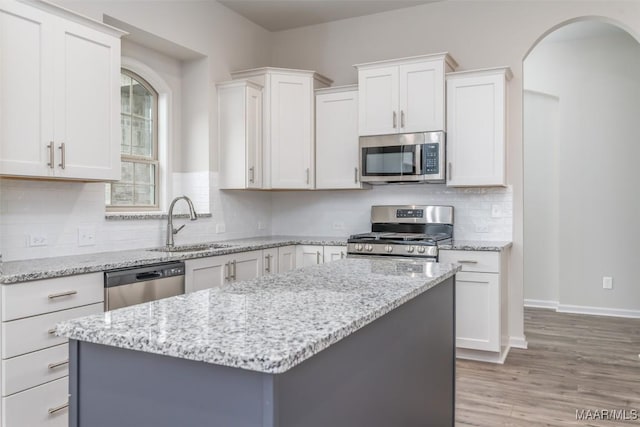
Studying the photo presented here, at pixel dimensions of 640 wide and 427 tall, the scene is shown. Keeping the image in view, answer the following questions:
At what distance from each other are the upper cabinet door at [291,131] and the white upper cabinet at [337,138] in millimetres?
84

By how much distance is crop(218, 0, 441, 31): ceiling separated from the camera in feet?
14.6

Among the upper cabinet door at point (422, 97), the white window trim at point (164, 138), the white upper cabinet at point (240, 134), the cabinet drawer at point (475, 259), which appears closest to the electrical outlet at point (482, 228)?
the cabinet drawer at point (475, 259)

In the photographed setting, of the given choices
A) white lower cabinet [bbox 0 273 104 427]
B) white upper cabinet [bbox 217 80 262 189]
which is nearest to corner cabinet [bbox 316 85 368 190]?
white upper cabinet [bbox 217 80 262 189]

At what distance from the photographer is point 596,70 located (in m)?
5.30

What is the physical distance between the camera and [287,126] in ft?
14.6

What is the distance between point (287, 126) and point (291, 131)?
0.06 metres

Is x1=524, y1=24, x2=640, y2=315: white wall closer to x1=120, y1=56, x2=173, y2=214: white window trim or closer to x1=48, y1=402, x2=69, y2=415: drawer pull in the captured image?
x1=120, y1=56, x2=173, y2=214: white window trim

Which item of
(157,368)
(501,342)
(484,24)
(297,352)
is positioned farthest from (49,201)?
(484,24)

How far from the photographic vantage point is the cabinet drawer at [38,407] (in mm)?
2262

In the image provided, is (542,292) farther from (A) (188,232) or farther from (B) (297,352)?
(B) (297,352)

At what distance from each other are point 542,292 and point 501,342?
2.28 m

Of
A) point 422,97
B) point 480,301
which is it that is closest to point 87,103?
point 422,97

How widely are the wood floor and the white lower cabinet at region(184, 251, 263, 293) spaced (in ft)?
5.44

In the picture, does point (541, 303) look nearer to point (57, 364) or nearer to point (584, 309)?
point (584, 309)
